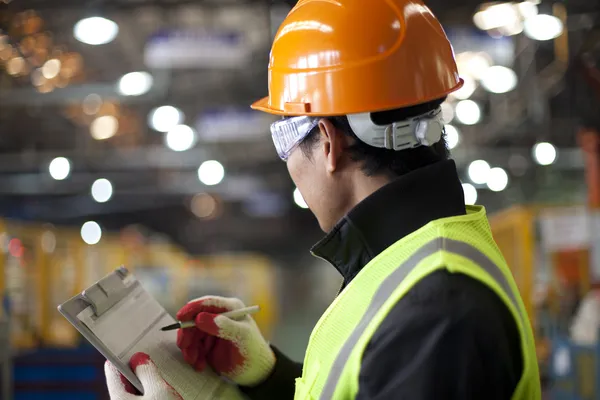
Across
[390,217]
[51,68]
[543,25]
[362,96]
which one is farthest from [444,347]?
[51,68]

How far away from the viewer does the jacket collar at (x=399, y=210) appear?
1744mm

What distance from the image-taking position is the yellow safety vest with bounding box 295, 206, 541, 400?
1549mm

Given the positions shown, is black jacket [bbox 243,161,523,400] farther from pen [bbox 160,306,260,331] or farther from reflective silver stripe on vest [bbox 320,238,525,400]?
pen [bbox 160,306,260,331]

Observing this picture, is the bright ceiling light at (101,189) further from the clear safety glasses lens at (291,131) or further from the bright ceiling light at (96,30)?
the clear safety glasses lens at (291,131)

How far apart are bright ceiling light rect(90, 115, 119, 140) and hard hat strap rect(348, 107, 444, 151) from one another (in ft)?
51.0

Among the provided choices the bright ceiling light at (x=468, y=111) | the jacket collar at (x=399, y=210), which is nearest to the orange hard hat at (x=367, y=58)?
the jacket collar at (x=399, y=210)

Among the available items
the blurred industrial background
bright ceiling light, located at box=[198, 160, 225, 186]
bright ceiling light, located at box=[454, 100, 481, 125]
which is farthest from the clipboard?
bright ceiling light, located at box=[198, 160, 225, 186]

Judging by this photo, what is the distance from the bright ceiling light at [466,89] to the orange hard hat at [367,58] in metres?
11.1

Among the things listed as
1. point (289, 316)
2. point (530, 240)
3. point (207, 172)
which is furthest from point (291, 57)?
point (289, 316)

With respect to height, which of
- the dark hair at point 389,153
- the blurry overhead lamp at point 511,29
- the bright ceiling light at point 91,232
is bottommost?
the bright ceiling light at point 91,232

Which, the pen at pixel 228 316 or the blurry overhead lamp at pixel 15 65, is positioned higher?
the blurry overhead lamp at pixel 15 65

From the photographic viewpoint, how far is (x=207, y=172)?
1870 centimetres

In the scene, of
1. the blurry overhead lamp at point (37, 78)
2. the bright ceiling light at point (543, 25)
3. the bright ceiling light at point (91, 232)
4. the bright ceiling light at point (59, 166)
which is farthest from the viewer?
the bright ceiling light at point (91, 232)

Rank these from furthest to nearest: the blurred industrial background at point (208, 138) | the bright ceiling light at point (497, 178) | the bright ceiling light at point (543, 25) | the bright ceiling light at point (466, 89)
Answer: the bright ceiling light at point (497, 178) < the bright ceiling light at point (466, 89) < the bright ceiling light at point (543, 25) < the blurred industrial background at point (208, 138)
